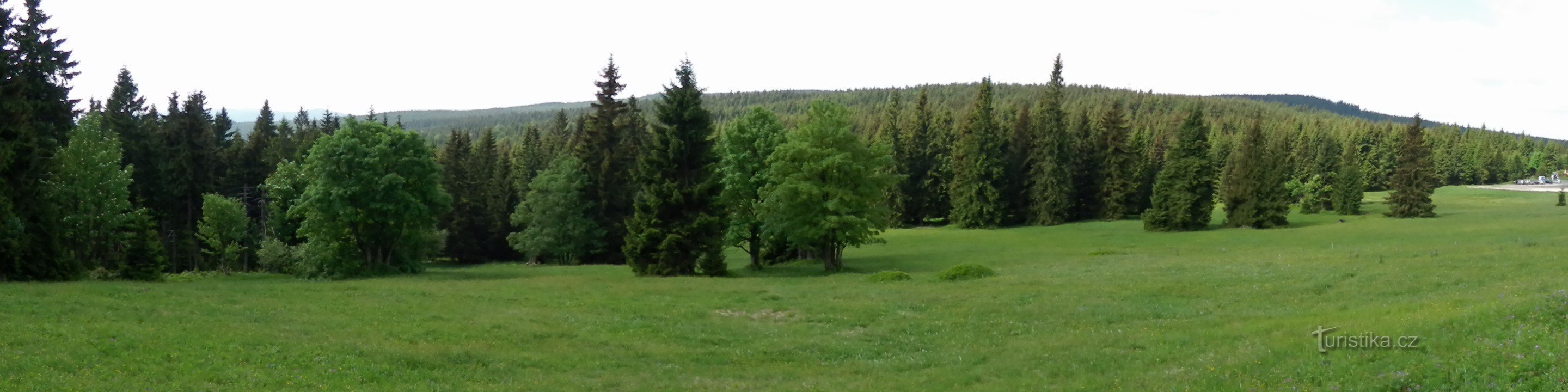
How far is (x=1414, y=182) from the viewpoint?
66500 millimetres

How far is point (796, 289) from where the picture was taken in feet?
109

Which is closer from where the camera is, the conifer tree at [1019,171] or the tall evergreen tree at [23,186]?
the tall evergreen tree at [23,186]

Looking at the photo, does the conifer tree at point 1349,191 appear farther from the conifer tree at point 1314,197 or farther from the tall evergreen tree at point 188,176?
the tall evergreen tree at point 188,176

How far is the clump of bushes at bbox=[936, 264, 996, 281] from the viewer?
36000 mm

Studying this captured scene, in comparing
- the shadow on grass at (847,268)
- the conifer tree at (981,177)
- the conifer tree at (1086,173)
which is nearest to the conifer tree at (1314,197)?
the conifer tree at (1086,173)

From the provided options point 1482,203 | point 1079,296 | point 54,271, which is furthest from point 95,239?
point 1482,203

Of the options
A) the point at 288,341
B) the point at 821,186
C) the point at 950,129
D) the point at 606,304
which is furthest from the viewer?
the point at 950,129

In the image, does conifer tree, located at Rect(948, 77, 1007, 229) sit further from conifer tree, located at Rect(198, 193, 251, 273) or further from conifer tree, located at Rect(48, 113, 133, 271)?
conifer tree, located at Rect(48, 113, 133, 271)

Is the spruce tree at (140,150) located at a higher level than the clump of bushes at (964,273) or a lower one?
higher

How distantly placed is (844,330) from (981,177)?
196 ft

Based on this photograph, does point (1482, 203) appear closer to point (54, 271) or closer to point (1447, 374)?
point (1447, 374)

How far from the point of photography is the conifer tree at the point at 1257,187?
6625 cm

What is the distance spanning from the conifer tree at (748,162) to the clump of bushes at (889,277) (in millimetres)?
10085

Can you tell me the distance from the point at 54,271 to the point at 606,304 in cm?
2208
